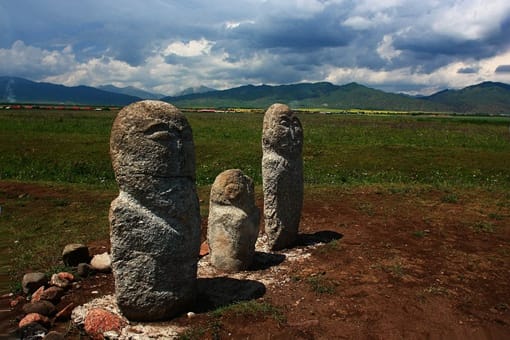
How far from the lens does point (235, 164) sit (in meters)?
26.2

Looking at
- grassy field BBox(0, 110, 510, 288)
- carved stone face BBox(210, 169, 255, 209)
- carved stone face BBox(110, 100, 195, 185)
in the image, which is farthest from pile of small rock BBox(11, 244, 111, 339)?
carved stone face BBox(210, 169, 255, 209)

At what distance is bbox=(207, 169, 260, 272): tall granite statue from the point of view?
33.7 feet

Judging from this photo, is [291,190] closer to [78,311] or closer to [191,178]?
[191,178]

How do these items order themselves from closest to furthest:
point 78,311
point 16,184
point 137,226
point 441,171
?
point 137,226 < point 78,311 < point 16,184 < point 441,171

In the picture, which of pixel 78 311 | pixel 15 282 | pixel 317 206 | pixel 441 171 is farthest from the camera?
pixel 441 171

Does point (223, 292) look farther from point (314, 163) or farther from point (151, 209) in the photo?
point (314, 163)

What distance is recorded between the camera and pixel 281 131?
11.8 meters

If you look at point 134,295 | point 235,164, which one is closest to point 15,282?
point 134,295

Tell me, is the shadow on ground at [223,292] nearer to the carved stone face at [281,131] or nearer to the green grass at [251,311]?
the green grass at [251,311]

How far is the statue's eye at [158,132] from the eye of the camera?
291 inches

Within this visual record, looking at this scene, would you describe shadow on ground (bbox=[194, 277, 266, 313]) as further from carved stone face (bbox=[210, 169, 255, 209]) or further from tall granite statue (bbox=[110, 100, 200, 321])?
carved stone face (bbox=[210, 169, 255, 209])

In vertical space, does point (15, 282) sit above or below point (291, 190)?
below

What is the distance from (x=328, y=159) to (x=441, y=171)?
651 cm

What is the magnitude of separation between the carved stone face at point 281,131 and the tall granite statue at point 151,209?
427 centimetres
